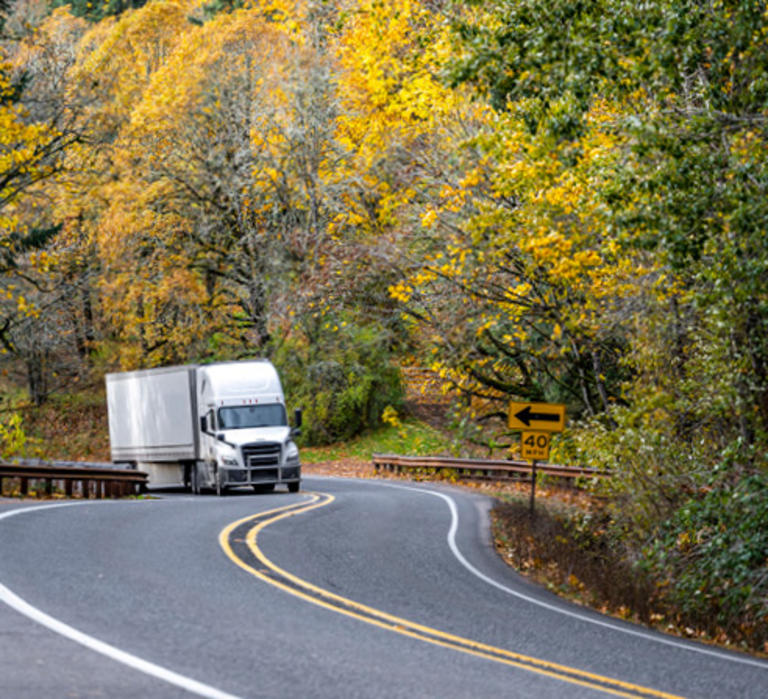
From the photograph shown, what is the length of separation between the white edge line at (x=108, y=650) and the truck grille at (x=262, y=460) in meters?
17.5

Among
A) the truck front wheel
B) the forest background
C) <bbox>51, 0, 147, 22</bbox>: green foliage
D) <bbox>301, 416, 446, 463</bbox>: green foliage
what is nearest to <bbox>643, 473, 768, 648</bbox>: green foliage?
the forest background

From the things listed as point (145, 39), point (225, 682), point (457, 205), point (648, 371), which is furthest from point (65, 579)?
point (145, 39)

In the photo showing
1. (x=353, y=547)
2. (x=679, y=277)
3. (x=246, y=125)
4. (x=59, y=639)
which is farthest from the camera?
(x=246, y=125)

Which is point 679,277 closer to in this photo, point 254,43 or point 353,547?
point 353,547

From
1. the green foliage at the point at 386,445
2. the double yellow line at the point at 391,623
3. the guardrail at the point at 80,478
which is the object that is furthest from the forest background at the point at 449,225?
the double yellow line at the point at 391,623

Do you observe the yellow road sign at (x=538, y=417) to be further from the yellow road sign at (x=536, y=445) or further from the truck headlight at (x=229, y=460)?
the truck headlight at (x=229, y=460)

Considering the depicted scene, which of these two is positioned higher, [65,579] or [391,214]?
[391,214]

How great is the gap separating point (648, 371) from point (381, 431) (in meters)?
27.6

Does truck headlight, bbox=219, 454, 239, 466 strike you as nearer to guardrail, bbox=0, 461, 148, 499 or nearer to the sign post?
guardrail, bbox=0, 461, 148, 499

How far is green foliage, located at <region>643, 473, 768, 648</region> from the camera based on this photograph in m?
12.1

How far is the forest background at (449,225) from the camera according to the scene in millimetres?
12000

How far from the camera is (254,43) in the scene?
4700cm

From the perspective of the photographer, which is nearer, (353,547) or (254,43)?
(353,547)

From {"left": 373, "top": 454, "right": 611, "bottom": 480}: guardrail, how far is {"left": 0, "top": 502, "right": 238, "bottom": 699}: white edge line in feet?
66.9
